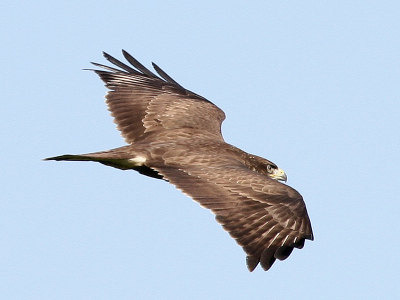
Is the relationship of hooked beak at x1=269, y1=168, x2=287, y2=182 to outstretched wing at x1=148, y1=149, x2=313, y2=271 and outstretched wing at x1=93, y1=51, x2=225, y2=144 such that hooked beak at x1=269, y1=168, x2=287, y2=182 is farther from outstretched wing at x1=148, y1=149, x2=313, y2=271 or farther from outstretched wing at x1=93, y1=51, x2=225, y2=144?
outstretched wing at x1=148, y1=149, x2=313, y2=271

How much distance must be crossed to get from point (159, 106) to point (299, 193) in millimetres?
4038

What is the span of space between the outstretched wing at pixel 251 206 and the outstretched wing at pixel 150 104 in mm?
2178

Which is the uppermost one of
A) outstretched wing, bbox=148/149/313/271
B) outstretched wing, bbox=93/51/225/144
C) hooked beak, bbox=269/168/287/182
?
outstretched wing, bbox=93/51/225/144

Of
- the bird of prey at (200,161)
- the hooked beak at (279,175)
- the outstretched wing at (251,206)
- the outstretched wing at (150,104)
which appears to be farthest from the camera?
the outstretched wing at (150,104)

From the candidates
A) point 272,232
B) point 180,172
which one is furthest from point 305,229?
point 180,172

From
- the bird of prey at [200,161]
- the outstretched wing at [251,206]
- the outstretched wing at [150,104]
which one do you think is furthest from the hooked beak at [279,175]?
the outstretched wing at [251,206]

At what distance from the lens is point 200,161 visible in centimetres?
1141

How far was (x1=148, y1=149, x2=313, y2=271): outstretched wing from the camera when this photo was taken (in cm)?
971

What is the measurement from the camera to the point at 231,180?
1063 centimetres

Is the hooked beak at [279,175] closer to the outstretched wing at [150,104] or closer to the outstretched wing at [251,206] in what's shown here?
the outstretched wing at [150,104]

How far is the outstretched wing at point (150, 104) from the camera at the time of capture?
13.3 m

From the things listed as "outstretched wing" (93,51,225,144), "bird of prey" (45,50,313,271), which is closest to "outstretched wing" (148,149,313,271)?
"bird of prey" (45,50,313,271)

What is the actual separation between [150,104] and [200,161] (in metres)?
2.84

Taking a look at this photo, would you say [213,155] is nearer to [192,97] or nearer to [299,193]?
[299,193]
